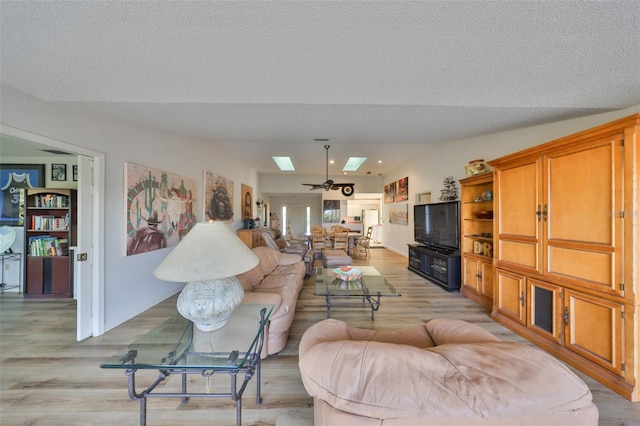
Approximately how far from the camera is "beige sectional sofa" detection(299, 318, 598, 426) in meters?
0.73

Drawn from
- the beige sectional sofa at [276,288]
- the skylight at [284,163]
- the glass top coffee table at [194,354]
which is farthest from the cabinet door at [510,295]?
the skylight at [284,163]

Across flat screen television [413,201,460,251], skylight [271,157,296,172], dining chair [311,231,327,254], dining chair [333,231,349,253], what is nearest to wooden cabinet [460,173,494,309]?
flat screen television [413,201,460,251]

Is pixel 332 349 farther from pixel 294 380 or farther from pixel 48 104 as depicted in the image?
pixel 48 104

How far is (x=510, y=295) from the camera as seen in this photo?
2713 millimetres

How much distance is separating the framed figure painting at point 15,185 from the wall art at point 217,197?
Result: 2542 mm

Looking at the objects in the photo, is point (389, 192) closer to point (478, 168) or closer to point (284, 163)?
point (284, 163)

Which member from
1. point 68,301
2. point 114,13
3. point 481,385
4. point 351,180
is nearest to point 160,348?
point 481,385

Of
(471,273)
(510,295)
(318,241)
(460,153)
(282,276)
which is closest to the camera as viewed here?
(510,295)

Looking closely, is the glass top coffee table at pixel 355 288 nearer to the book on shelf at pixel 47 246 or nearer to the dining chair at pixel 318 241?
the dining chair at pixel 318 241

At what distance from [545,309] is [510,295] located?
16.2 inches

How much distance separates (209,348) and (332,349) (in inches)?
34.8

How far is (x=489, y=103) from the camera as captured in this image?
7.99ft

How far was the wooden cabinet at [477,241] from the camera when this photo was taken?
11.1 feet

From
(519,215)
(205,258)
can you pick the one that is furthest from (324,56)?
(519,215)
